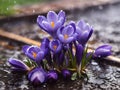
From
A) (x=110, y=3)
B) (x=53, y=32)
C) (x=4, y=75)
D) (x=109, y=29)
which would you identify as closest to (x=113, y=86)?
(x=53, y=32)

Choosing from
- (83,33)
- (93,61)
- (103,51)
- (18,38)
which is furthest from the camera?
(18,38)

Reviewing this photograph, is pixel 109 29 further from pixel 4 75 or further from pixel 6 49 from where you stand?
pixel 4 75

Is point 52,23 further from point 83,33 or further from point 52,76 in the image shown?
point 52,76

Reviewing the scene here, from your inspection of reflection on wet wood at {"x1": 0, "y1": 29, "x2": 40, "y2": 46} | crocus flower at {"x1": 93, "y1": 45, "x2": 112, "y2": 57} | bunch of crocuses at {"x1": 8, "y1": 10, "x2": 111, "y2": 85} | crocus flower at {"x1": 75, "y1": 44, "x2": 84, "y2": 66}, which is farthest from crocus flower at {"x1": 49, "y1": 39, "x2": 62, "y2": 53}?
reflection on wet wood at {"x1": 0, "y1": 29, "x2": 40, "y2": 46}

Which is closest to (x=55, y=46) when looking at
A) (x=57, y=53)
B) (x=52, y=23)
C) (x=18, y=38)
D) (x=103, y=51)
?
(x=57, y=53)

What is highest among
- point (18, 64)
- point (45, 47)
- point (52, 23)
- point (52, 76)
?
point (52, 23)

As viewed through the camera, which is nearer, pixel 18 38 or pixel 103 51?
pixel 103 51

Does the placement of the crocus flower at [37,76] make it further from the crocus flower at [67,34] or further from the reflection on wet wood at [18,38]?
the reflection on wet wood at [18,38]
